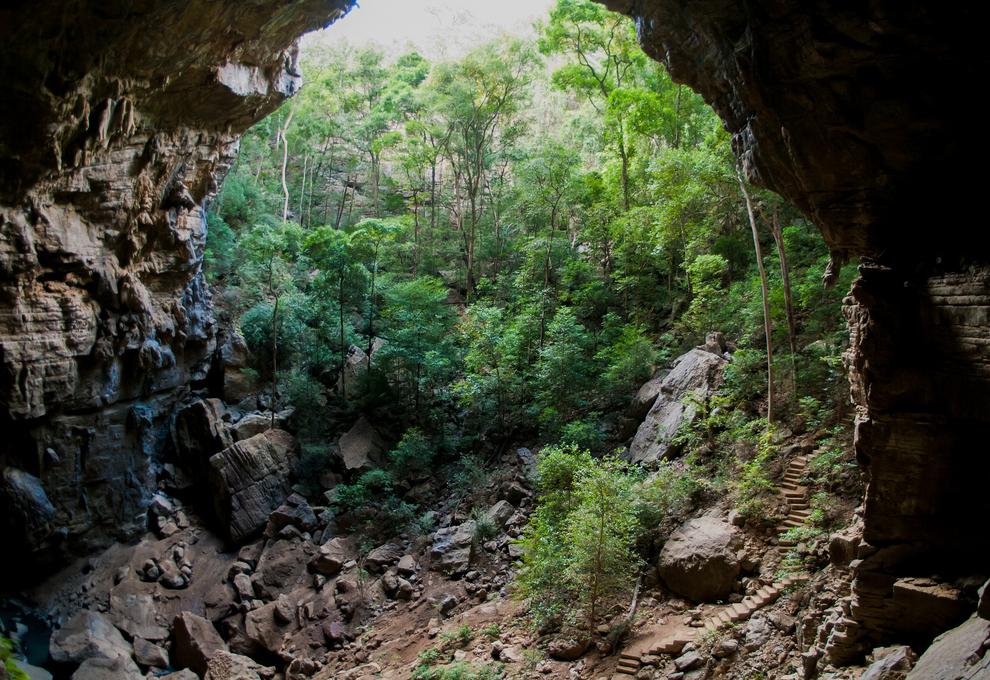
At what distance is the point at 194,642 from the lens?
1248cm

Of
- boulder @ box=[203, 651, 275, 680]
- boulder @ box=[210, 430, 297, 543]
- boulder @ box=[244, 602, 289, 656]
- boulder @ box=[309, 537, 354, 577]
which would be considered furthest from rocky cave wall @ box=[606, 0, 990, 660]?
boulder @ box=[210, 430, 297, 543]

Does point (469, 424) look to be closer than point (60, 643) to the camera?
No

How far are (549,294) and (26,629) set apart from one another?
16573 mm

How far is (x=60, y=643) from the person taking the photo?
1194 centimetres

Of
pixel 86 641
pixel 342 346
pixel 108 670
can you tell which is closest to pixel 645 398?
pixel 342 346

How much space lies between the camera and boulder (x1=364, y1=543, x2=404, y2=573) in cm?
1419

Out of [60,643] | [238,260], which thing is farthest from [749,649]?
[238,260]

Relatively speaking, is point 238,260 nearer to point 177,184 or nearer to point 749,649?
point 177,184

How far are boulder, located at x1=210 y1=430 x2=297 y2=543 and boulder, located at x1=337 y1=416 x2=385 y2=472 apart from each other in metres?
1.62

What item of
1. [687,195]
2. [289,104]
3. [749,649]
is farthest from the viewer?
[289,104]

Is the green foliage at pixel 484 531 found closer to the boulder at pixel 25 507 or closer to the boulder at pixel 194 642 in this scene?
the boulder at pixel 194 642

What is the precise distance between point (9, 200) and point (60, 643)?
8677 mm

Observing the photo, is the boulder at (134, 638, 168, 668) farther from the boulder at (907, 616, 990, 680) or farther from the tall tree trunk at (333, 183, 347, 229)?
the tall tree trunk at (333, 183, 347, 229)

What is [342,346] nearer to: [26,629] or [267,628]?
[267,628]
